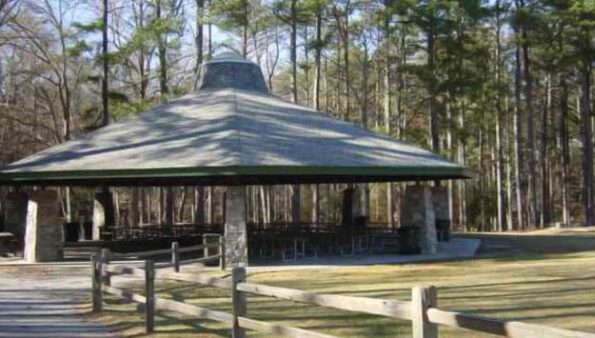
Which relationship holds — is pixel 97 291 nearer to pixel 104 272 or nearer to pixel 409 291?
pixel 104 272

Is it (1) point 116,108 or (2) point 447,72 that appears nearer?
(1) point 116,108

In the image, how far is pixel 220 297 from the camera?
1205 cm

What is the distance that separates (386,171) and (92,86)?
3213cm

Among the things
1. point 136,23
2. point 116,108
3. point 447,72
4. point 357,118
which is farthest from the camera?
point 357,118

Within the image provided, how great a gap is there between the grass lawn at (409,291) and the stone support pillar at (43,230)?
6593mm

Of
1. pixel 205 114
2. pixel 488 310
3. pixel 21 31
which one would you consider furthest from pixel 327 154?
pixel 21 31

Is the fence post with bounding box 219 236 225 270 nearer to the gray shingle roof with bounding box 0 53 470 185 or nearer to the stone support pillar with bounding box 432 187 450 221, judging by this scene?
the gray shingle roof with bounding box 0 53 470 185

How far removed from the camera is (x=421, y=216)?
2098 cm

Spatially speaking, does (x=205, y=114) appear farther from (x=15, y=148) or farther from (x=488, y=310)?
(x=15, y=148)

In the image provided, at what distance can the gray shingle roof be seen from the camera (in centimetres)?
1811

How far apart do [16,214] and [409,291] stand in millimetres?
16115

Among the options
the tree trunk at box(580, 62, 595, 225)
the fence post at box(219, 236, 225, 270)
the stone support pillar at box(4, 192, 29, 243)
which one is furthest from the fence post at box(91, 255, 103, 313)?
the tree trunk at box(580, 62, 595, 225)

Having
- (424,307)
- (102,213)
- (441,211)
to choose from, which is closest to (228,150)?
(441,211)

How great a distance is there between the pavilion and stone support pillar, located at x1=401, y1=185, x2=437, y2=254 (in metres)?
0.03
